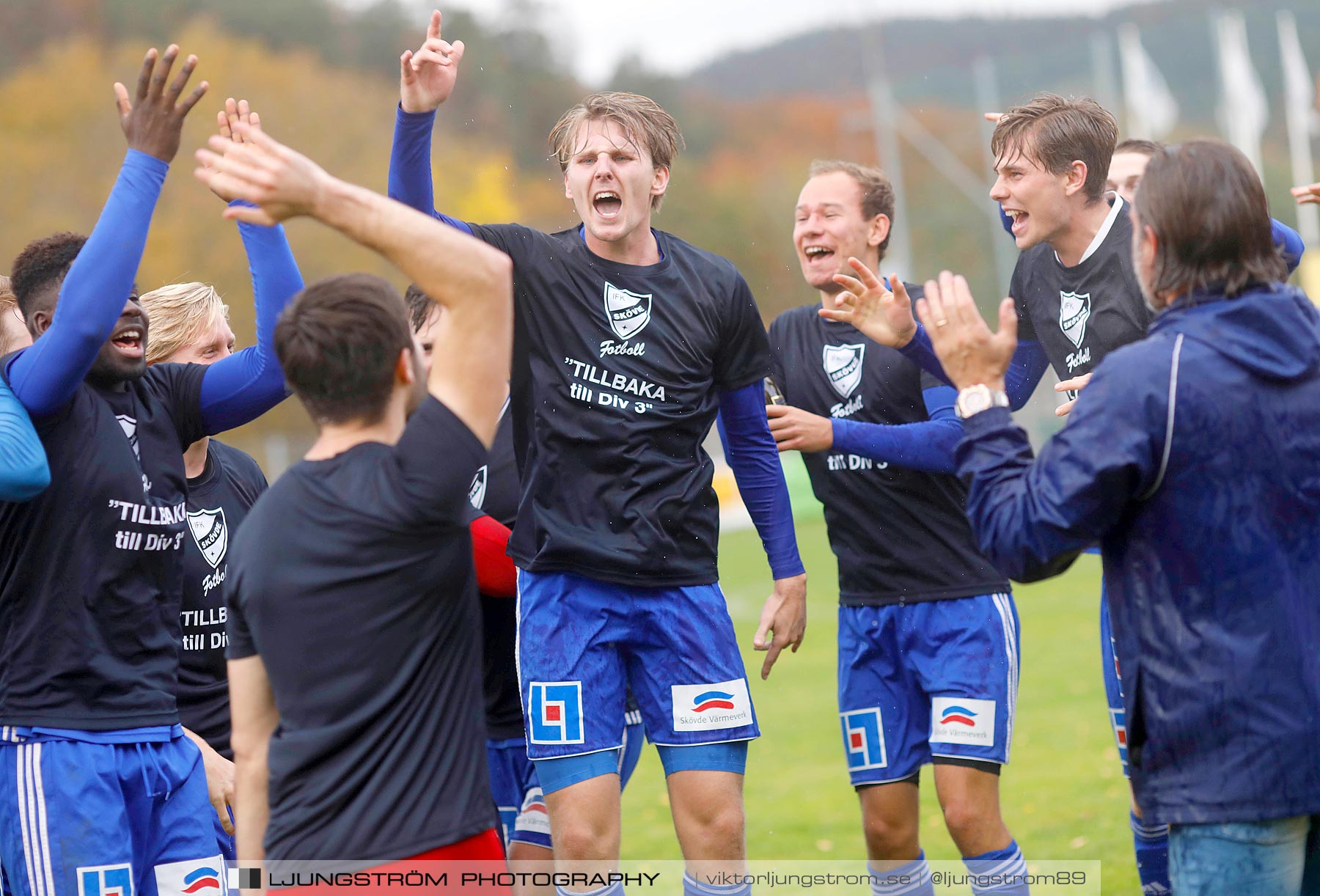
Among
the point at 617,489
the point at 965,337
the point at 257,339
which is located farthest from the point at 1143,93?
the point at 965,337

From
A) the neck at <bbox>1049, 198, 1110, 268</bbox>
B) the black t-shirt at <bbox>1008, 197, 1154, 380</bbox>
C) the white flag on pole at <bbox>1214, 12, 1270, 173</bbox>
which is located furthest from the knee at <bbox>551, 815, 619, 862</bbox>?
the white flag on pole at <bbox>1214, 12, 1270, 173</bbox>

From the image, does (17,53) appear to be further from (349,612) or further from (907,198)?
(349,612)

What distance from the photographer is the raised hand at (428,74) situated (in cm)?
420

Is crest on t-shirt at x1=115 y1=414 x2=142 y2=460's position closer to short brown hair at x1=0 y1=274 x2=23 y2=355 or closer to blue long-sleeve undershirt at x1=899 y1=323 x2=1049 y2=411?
short brown hair at x1=0 y1=274 x2=23 y2=355

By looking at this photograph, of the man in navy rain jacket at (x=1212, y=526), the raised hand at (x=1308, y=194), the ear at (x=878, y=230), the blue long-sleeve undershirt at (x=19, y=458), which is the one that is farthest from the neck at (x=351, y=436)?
the raised hand at (x=1308, y=194)

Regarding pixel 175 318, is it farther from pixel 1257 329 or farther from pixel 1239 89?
pixel 1239 89

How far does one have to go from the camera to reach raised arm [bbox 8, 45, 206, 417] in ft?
12.1

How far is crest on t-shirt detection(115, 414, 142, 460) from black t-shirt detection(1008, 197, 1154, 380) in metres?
3.39

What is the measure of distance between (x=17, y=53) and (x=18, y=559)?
54.2 m

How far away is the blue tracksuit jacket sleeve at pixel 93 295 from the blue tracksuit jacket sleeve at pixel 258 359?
312 millimetres

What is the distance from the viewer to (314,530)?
2.97m

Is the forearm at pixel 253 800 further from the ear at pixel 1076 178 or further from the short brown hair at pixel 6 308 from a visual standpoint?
the ear at pixel 1076 178

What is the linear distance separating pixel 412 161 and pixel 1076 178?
2.57 m

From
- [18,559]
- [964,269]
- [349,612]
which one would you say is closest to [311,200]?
[349,612]
